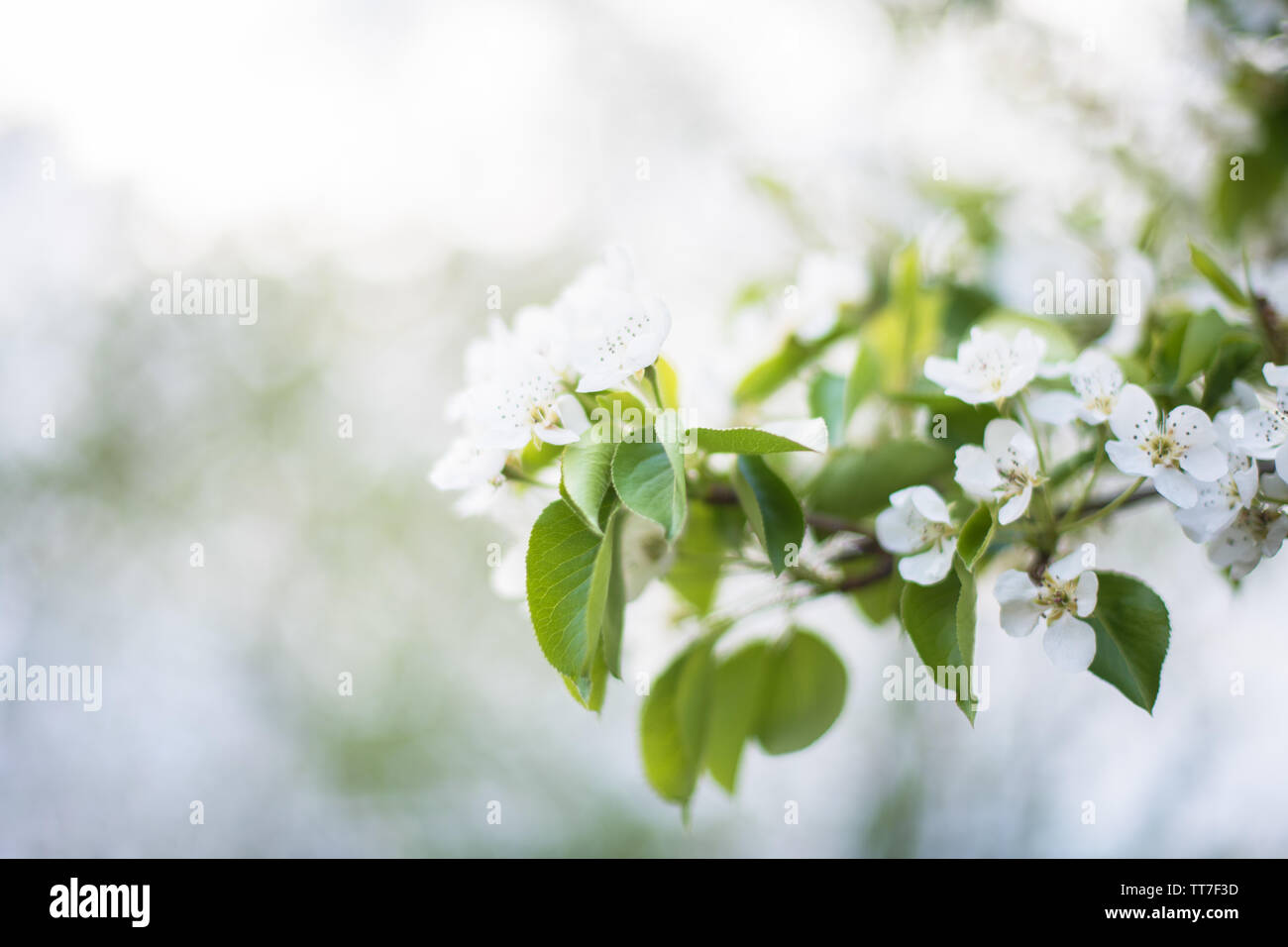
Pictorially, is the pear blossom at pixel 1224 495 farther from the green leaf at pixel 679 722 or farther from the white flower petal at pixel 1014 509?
the green leaf at pixel 679 722

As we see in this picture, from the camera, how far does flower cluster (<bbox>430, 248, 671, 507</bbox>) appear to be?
429 millimetres

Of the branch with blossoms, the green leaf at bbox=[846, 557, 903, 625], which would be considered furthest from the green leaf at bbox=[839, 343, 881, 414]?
the green leaf at bbox=[846, 557, 903, 625]

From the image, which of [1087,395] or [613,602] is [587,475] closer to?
[613,602]

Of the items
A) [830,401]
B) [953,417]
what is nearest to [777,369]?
[830,401]

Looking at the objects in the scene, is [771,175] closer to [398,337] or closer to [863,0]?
[863,0]

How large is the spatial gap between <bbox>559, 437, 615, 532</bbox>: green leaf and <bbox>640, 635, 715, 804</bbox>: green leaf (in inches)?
8.8

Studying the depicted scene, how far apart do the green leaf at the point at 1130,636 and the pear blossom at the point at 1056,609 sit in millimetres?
11

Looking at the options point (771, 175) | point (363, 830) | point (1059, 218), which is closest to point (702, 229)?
point (771, 175)

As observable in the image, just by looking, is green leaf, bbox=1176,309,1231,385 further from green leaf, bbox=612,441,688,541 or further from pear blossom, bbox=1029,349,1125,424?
green leaf, bbox=612,441,688,541

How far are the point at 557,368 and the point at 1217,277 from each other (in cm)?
43

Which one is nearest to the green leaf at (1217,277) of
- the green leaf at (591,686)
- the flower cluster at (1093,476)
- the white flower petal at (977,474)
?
the flower cluster at (1093,476)

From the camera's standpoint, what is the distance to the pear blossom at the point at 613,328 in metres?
0.42

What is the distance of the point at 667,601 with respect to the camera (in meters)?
0.65

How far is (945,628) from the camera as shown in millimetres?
442
